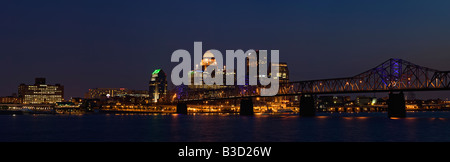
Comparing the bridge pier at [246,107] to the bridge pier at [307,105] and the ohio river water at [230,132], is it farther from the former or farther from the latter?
the ohio river water at [230,132]

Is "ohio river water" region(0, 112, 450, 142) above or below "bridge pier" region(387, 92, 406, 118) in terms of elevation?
below

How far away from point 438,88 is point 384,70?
820 inches

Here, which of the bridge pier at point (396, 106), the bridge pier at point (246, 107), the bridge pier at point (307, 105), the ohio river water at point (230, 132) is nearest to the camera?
the ohio river water at point (230, 132)

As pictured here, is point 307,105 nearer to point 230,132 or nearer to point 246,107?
point 246,107

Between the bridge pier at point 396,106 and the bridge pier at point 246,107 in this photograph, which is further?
the bridge pier at point 246,107

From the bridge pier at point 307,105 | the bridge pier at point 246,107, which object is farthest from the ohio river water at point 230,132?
the bridge pier at point 246,107

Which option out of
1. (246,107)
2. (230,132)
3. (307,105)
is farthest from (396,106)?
(230,132)

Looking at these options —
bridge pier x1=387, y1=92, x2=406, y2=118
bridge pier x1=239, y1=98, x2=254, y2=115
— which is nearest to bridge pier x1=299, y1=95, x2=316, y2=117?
bridge pier x1=239, y1=98, x2=254, y2=115

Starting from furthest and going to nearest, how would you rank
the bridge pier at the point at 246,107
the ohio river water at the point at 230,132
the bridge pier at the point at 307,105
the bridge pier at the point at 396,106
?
the bridge pier at the point at 246,107, the bridge pier at the point at 307,105, the bridge pier at the point at 396,106, the ohio river water at the point at 230,132

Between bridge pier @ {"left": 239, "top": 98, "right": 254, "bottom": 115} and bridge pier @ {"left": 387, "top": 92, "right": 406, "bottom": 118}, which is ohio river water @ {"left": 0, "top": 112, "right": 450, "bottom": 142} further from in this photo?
bridge pier @ {"left": 239, "top": 98, "right": 254, "bottom": 115}

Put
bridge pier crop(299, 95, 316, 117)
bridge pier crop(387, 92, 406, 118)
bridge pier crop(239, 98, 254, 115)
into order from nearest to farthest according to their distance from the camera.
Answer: bridge pier crop(387, 92, 406, 118) → bridge pier crop(299, 95, 316, 117) → bridge pier crop(239, 98, 254, 115)

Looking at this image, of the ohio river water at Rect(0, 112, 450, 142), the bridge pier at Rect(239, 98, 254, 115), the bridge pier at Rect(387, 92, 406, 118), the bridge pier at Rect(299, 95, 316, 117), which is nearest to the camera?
the ohio river water at Rect(0, 112, 450, 142)
